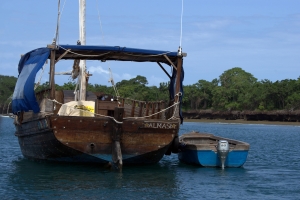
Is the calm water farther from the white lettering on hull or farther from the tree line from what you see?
the tree line

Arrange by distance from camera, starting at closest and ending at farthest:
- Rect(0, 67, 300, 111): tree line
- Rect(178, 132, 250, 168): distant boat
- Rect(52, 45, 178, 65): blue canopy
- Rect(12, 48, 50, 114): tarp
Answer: Rect(12, 48, 50, 114): tarp → Rect(52, 45, 178, 65): blue canopy → Rect(178, 132, 250, 168): distant boat → Rect(0, 67, 300, 111): tree line

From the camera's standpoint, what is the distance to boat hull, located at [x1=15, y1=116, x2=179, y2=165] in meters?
17.9

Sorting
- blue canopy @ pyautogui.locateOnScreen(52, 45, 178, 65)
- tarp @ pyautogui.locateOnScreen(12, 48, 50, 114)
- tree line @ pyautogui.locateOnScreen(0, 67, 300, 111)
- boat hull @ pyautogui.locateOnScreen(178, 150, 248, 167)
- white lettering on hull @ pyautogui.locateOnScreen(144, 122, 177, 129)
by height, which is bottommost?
boat hull @ pyautogui.locateOnScreen(178, 150, 248, 167)

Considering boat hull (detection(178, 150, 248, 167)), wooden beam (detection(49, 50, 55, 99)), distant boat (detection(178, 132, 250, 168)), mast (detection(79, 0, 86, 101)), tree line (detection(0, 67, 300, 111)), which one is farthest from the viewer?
tree line (detection(0, 67, 300, 111))

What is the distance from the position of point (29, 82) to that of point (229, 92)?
81161 mm

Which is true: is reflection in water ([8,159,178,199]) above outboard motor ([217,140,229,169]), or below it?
below

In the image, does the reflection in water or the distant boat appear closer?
the reflection in water

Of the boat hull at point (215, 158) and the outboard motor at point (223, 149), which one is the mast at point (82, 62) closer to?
the boat hull at point (215, 158)

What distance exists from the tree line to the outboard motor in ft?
194

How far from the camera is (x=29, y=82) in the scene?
18922 millimetres

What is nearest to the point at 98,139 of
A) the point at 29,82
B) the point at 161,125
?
the point at 161,125

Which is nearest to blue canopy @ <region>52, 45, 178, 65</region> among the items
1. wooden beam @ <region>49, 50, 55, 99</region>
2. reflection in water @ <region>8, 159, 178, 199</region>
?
wooden beam @ <region>49, 50, 55, 99</region>

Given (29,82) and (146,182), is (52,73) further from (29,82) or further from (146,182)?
(146,182)

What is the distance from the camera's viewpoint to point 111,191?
595 inches
